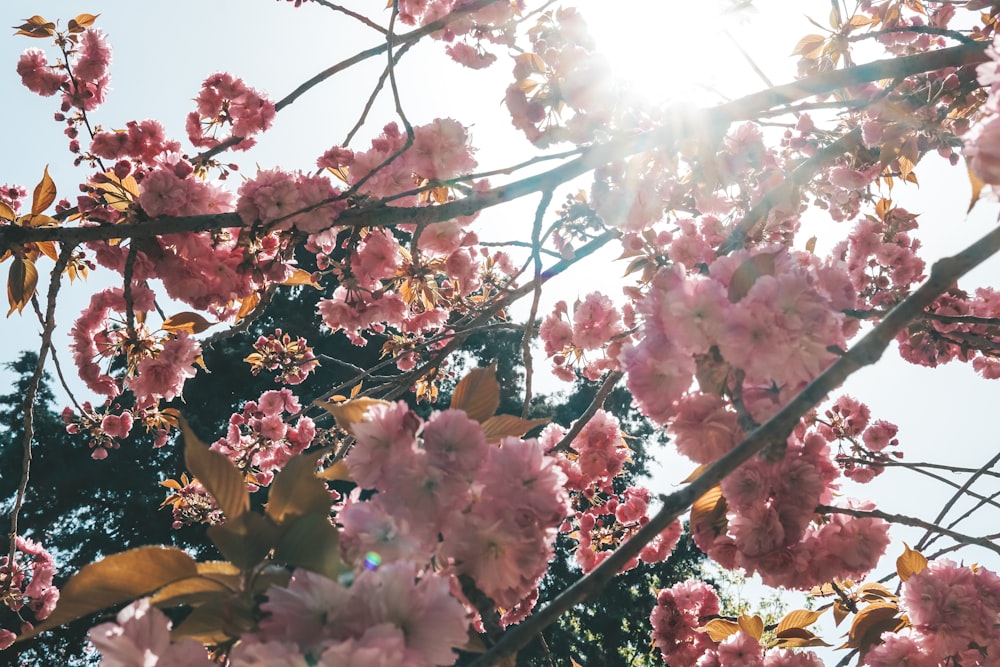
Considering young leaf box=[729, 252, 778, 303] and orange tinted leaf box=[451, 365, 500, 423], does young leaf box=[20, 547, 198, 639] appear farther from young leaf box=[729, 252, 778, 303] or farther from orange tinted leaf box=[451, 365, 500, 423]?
young leaf box=[729, 252, 778, 303]

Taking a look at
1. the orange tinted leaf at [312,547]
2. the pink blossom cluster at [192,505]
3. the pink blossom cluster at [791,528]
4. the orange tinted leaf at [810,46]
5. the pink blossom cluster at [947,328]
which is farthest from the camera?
the pink blossom cluster at [192,505]

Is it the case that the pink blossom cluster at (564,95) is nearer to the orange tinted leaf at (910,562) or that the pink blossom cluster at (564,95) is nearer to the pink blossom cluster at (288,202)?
the pink blossom cluster at (288,202)

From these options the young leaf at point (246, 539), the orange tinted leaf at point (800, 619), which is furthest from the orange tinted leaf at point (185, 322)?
the orange tinted leaf at point (800, 619)

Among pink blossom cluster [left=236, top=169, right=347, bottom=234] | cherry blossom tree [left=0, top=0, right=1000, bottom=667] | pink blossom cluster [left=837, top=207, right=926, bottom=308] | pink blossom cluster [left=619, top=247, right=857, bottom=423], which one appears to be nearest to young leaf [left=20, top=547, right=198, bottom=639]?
cherry blossom tree [left=0, top=0, right=1000, bottom=667]

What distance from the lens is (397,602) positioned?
2.16 feet

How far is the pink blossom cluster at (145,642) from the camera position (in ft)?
2.16

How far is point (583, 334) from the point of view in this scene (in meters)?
2.94

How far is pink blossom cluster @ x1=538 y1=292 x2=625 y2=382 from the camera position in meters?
2.94

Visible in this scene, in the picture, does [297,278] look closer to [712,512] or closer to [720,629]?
[712,512]

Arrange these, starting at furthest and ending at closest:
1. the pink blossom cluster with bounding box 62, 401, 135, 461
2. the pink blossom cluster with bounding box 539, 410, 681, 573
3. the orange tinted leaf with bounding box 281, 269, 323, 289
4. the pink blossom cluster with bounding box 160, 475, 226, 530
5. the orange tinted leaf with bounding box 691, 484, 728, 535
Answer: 1. the pink blossom cluster with bounding box 160, 475, 226, 530
2. the pink blossom cluster with bounding box 62, 401, 135, 461
3. the pink blossom cluster with bounding box 539, 410, 681, 573
4. the orange tinted leaf with bounding box 281, 269, 323, 289
5. the orange tinted leaf with bounding box 691, 484, 728, 535

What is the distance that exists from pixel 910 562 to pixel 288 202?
2.11 m

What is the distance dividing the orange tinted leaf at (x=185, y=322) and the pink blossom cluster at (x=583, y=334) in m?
1.53

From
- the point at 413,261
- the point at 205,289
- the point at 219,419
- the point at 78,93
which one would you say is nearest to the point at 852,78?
the point at 413,261

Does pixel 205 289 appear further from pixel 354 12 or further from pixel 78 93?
pixel 78 93
